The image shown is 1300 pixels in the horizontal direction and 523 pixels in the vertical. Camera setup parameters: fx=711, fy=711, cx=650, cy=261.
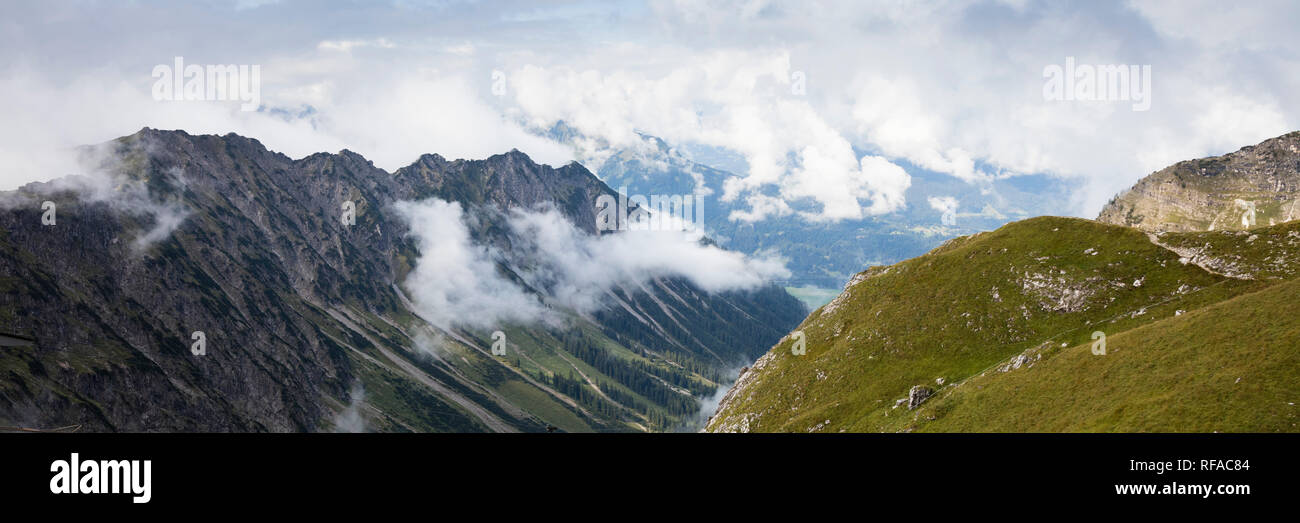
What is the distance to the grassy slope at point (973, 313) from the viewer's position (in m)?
128

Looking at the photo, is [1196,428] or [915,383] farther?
[915,383]

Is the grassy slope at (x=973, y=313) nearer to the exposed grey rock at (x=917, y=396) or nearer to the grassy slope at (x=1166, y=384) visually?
the exposed grey rock at (x=917, y=396)

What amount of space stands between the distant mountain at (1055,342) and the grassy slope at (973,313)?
38 cm

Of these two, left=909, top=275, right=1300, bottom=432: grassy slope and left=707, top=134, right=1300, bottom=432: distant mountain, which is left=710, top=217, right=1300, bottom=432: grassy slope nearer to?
left=707, top=134, right=1300, bottom=432: distant mountain

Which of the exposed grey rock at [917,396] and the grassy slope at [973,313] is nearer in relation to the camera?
the exposed grey rock at [917,396]

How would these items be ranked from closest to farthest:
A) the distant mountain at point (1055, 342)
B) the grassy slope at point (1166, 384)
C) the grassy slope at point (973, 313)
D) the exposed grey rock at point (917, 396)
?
the grassy slope at point (1166, 384) < the distant mountain at point (1055, 342) < the exposed grey rock at point (917, 396) < the grassy slope at point (973, 313)

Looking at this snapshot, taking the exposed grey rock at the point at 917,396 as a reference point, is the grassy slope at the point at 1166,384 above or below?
above

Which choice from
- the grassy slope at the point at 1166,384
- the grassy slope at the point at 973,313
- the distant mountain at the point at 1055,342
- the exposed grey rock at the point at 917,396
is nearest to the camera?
the grassy slope at the point at 1166,384

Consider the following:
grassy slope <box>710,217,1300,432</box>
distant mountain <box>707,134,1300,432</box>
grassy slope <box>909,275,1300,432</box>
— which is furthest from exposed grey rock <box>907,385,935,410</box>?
grassy slope <box>909,275,1300,432</box>

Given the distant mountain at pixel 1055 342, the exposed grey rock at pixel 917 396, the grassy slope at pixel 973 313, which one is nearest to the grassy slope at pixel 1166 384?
the distant mountain at pixel 1055 342
